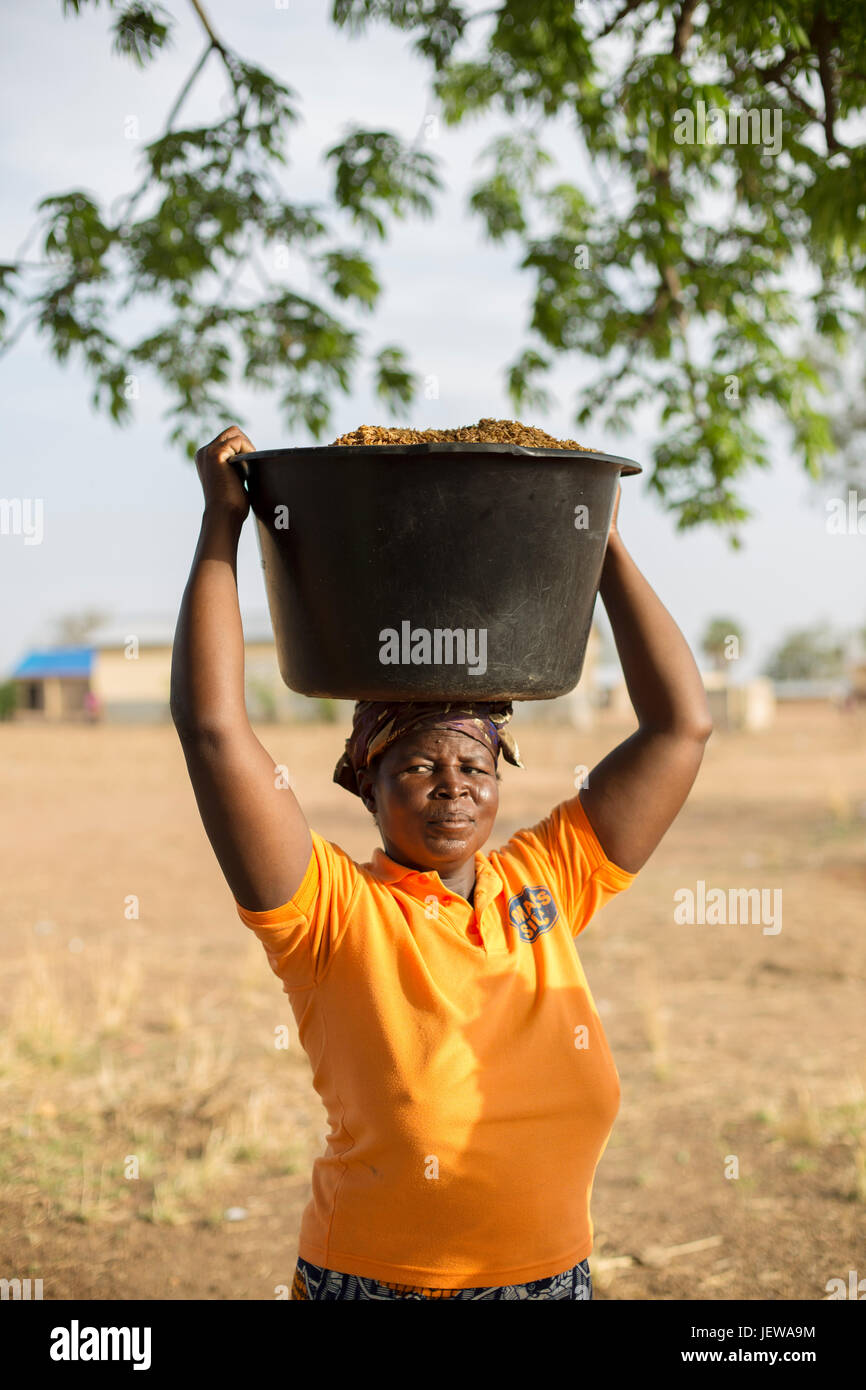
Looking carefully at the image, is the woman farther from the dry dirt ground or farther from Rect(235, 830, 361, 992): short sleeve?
the dry dirt ground

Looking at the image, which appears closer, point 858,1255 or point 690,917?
point 858,1255

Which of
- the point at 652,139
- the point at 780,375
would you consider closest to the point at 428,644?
the point at 652,139

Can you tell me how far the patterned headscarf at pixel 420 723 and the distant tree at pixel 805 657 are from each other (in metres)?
50.8

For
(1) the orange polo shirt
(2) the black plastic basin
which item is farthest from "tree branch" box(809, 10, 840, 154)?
(1) the orange polo shirt

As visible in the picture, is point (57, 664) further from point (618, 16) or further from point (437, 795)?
point (437, 795)

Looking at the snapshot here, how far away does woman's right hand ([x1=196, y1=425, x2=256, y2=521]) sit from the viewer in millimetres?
1696

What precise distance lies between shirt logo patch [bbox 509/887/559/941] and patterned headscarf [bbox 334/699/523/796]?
0.70 feet

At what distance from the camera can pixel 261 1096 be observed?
14.6 feet

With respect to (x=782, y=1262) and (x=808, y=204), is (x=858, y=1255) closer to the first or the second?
(x=782, y=1262)

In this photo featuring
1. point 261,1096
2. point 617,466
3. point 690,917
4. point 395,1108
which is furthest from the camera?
point 690,917

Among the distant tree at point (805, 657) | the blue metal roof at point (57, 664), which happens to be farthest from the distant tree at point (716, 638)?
the blue metal roof at point (57, 664)

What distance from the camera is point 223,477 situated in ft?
5.57

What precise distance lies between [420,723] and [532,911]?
35 cm

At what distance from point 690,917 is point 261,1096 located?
140 inches
